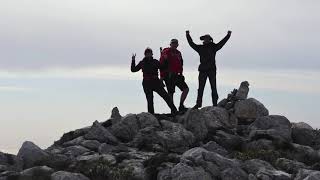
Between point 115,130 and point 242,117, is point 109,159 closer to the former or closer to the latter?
point 115,130

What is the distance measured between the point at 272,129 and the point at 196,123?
12.5 ft

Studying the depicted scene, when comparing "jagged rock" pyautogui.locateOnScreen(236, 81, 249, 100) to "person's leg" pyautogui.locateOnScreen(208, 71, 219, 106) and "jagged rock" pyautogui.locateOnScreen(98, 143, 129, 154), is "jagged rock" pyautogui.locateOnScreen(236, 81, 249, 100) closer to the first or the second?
"person's leg" pyautogui.locateOnScreen(208, 71, 219, 106)

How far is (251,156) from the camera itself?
23359 mm

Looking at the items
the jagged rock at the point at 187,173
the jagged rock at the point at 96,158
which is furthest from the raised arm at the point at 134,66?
the jagged rock at the point at 187,173

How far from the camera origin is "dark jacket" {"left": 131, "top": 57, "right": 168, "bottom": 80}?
26500 mm

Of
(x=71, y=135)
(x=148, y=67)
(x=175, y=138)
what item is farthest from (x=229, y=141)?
(x=71, y=135)

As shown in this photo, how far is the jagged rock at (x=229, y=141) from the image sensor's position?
1003 inches

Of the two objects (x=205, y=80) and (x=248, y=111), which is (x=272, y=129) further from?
(x=205, y=80)

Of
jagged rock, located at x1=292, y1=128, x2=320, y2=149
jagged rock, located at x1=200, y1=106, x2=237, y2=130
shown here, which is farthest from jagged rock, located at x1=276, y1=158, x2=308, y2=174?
jagged rock, located at x1=292, y1=128, x2=320, y2=149

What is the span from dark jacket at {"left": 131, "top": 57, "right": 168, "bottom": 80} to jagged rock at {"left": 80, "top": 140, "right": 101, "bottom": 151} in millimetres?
4059

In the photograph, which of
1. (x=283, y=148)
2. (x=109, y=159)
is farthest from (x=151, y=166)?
(x=283, y=148)

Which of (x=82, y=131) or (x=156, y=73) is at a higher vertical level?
(x=156, y=73)

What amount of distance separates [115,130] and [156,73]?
3.46 metres

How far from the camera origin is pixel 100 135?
26.0 meters
